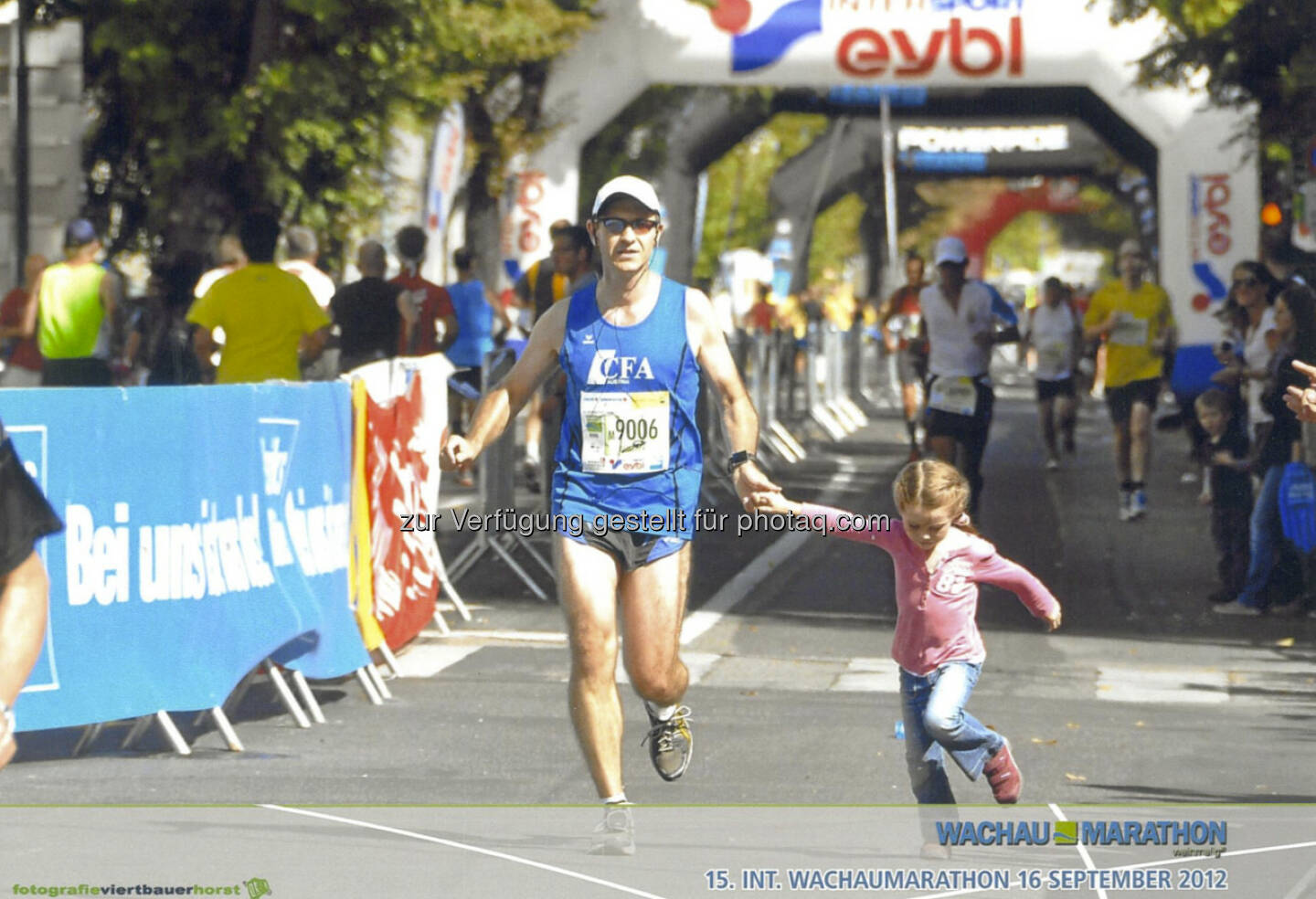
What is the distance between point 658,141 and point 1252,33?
16.3 m

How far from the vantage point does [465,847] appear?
19.4 ft

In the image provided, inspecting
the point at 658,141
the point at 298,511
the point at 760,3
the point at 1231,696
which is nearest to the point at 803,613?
the point at 1231,696

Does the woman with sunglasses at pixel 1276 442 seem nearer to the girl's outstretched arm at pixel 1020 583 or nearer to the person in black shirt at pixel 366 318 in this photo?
the person in black shirt at pixel 366 318

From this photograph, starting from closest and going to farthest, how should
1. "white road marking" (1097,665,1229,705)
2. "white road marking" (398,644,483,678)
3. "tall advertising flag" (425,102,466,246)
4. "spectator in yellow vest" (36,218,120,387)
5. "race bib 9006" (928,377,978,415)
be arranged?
"white road marking" (1097,665,1229,705), "white road marking" (398,644,483,678), "race bib 9006" (928,377,978,415), "spectator in yellow vest" (36,218,120,387), "tall advertising flag" (425,102,466,246)

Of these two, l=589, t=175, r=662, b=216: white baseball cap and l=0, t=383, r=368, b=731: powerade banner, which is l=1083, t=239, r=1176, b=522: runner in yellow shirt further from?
l=589, t=175, r=662, b=216: white baseball cap

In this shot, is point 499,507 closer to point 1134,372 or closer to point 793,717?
point 793,717

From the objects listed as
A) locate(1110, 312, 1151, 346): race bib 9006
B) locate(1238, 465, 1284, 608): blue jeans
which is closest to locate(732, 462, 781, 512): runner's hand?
locate(1238, 465, 1284, 608): blue jeans

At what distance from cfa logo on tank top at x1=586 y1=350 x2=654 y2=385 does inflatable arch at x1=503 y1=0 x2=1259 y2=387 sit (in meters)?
16.4

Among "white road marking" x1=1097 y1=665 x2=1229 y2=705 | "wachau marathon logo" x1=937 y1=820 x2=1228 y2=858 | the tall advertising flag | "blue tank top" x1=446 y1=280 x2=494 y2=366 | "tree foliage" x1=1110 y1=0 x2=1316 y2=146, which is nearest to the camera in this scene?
"wachau marathon logo" x1=937 y1=820 x2=1228 y2=858

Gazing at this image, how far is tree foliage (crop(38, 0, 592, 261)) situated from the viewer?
A: 56.6ft

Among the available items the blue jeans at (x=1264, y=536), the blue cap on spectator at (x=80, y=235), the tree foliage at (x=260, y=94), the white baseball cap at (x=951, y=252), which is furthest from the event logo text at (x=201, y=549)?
the tree foliage at (x=260, y=94)

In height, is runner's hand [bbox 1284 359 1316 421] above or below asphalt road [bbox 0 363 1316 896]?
above

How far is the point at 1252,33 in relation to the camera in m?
17.4

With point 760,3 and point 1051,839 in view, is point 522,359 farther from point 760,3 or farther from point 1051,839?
point 760,3
